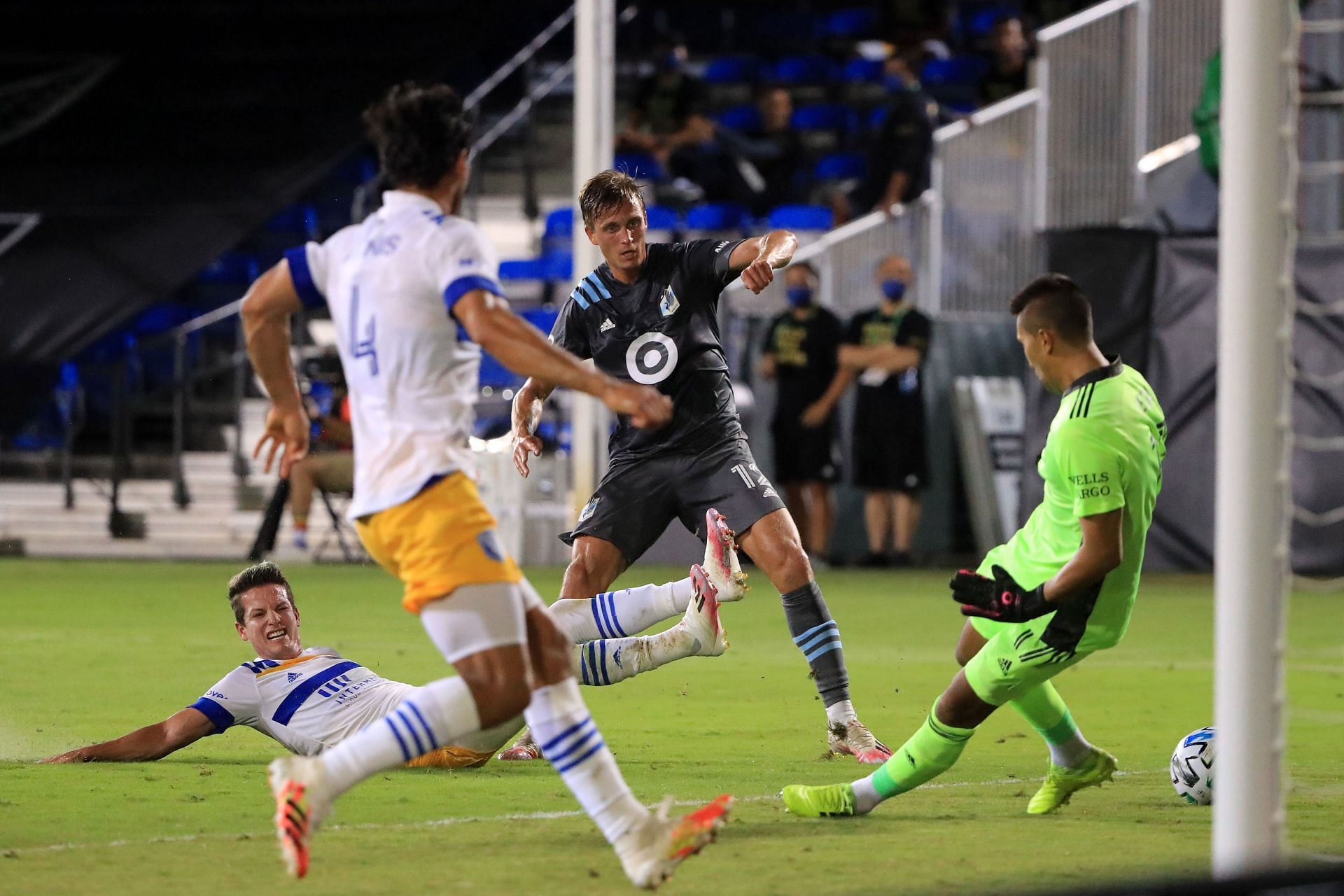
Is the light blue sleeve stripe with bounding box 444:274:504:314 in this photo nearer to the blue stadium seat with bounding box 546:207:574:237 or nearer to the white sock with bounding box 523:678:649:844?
the white sock with bounding box 523:678:649:844

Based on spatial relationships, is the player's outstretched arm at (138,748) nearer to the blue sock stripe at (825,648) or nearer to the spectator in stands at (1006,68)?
the blue sock stripe at (825,648)

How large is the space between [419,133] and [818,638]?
9.53 feet

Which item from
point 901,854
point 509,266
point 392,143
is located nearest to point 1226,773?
point 901,854

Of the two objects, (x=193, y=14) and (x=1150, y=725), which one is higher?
(x=193, y=14)

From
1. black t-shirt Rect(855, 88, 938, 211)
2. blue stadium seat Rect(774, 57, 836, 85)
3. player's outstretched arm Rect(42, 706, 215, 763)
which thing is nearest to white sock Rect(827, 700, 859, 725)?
player's outstretched arm Rect(42, 706, 215, 763)

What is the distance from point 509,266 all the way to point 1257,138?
15.9m

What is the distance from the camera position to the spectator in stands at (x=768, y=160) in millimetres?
19578

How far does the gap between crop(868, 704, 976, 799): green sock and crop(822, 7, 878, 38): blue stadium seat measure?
19.5 meters

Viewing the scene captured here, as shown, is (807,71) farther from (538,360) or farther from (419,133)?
(538,360)

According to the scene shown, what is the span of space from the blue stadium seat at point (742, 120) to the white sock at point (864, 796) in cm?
1710

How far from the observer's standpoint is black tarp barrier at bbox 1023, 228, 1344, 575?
14805mm

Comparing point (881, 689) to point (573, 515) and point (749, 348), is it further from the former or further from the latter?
point (749, 348)

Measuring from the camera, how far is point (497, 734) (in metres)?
6.07

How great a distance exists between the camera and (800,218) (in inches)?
770
